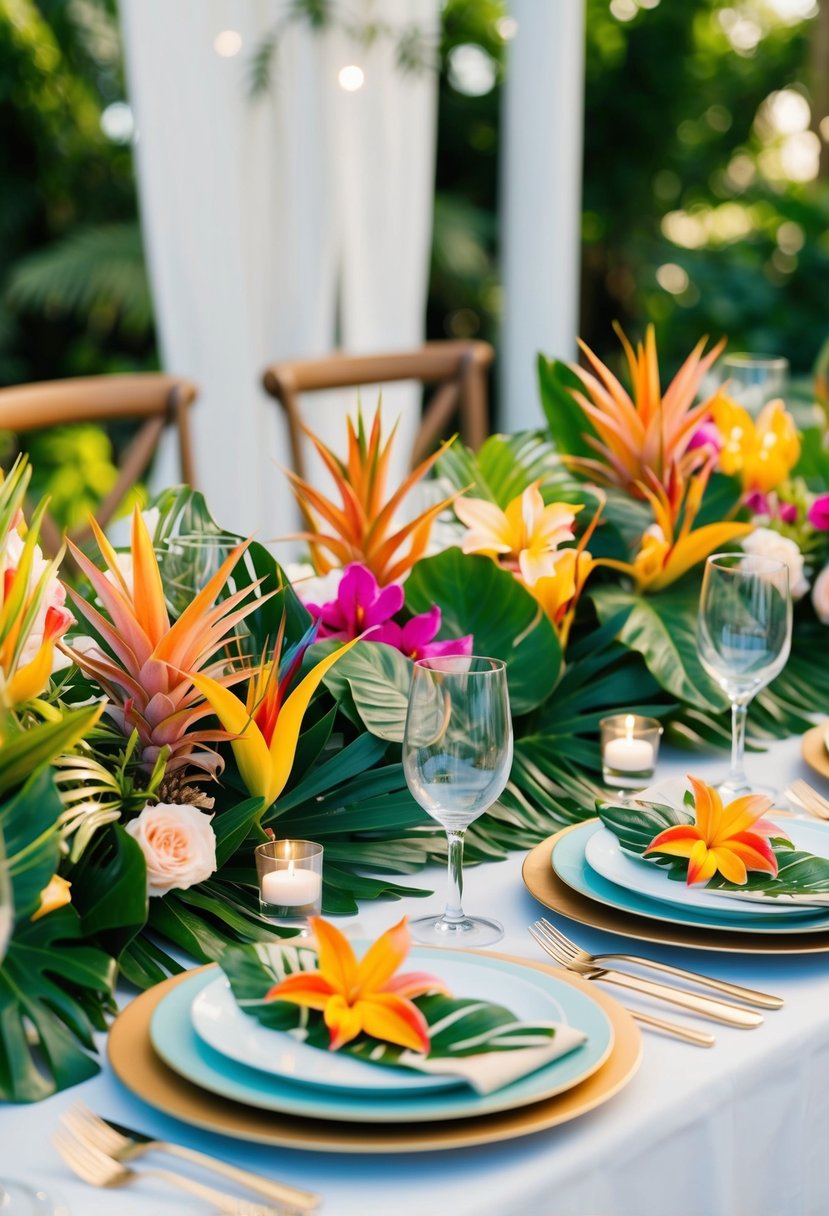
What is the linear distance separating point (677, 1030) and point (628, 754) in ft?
1.40

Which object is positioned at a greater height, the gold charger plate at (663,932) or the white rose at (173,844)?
the white rose at (173,844)

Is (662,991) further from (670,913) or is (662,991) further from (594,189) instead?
(594,189)

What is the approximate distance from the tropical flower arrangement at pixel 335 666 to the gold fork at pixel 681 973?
0.15 m

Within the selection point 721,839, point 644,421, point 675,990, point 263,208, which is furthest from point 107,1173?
point 263,208

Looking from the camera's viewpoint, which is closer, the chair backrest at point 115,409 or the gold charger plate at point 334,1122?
the gold charger plate at point 334,1122

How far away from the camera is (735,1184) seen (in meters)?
0.81

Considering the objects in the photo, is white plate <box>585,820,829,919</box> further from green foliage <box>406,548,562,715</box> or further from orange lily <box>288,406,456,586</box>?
orange lily <box>288,406,456,586</box>

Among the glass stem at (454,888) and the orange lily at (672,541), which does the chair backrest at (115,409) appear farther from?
the glass stem at (454,888)

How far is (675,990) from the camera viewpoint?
2.79 feet

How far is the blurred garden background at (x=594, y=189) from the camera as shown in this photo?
4.96 meters

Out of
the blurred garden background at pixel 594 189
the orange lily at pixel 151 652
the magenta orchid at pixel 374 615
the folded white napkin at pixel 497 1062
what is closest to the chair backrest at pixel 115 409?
the magenta orchid at pixel 374 615

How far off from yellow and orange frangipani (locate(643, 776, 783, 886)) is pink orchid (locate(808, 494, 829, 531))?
695mm

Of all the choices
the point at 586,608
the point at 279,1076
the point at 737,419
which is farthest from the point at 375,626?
→ the point at 737,419

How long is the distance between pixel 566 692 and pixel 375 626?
26cm
